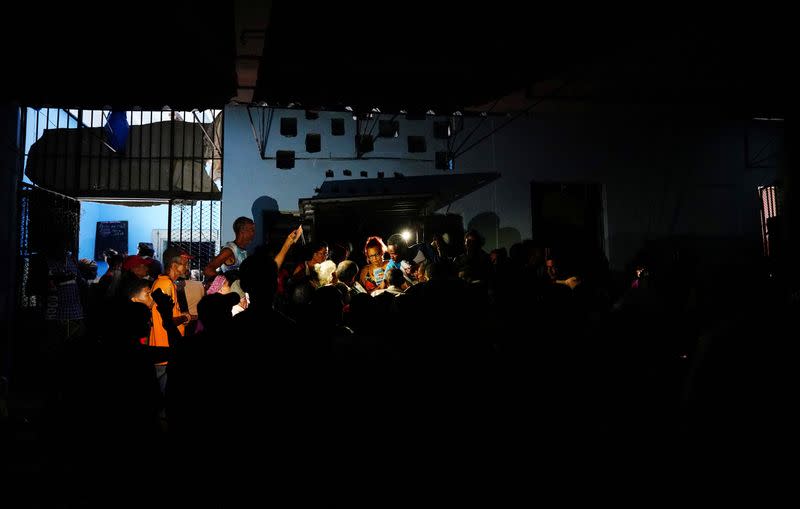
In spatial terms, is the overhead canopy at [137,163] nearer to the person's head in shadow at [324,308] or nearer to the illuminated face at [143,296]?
the illuminated face at [143,296]

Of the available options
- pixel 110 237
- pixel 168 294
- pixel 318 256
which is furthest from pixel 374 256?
pixel 110 237

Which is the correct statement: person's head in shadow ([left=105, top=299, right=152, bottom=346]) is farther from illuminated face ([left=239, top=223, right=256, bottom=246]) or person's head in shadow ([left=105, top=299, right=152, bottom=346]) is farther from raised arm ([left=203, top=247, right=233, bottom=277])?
illuminated face ([left=239, top=223, right=256, bottom=246])

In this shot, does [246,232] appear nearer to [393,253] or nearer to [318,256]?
[318,256]

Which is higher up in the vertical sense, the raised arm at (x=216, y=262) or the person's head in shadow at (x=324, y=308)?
the raised arm at (x=216, y=262)

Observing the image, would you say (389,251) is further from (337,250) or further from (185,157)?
(185,157)

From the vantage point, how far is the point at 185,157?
11094mm

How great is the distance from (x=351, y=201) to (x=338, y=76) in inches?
104

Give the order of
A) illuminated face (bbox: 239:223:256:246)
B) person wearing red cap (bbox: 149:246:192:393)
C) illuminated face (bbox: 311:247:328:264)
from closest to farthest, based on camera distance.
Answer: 1. person wearing red cap (bbox: 149:246:192:393)
2. illuminated face (bbox: 239:223:256:246)
3. illuminated face (bbox: 311:247:328:264)

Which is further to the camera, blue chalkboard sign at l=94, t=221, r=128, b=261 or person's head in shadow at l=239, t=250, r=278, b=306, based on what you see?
blue chalkboard sign at l=94, t=221, r=128, b=261

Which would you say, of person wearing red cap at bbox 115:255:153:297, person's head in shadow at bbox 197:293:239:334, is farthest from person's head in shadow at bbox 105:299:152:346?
person wearing red cap at bbox 115:255:153:297

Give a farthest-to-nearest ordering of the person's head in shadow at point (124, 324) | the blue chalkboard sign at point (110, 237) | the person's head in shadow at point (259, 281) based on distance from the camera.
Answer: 1. the blue chalkboard sign at point (110, 237)
2. the person's head in shadow at point (124, 324)
3. the person's head in shadow at point (259, 281)

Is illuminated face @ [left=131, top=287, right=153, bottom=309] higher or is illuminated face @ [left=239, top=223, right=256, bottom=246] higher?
illuminated face @ [left=239, top=223, right=256, bottom=246]

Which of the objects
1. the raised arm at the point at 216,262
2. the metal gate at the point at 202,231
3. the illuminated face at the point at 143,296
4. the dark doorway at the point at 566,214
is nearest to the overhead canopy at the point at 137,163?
the metal gate at the point at 202,231

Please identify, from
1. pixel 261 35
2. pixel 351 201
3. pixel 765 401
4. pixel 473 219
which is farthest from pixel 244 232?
pixel 473 219
